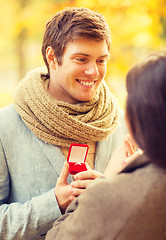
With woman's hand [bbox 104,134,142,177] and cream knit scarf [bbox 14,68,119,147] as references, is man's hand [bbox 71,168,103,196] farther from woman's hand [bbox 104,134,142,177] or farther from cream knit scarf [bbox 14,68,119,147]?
cream knit scarf [bbox 14,68,119,147]

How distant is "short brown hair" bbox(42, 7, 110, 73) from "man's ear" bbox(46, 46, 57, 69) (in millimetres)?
29

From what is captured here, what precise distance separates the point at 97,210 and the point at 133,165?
0.19 m

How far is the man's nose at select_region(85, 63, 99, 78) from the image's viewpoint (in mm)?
1646

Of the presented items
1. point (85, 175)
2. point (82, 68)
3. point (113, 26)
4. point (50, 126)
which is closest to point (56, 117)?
point (50, 126)

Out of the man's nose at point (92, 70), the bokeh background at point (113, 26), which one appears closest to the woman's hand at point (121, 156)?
the man's nose at point (92, 70)

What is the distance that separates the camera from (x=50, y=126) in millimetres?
1666

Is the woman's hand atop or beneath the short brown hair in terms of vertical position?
beneath

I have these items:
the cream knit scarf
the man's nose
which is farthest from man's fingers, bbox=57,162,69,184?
the man's nose

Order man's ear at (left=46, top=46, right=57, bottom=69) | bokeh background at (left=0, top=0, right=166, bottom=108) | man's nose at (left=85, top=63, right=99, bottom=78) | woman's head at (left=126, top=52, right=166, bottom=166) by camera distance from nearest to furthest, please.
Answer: woman's head at (left=126, top=52, right=166, bottom=166) → man's nose at (left=85, top=63, right=99, bottom=78) → man's ear at (left=46, top=46, right=57, bottom=69) → bokeh background at (left=0, top=0, right=166, bottom=108)

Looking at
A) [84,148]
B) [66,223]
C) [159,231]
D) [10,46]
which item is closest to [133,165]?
[159,231]

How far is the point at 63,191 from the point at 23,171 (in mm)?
296

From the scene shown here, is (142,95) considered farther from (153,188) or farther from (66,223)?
(66,223)

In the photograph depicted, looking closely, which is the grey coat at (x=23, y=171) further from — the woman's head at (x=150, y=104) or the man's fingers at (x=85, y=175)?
the woman's head at (x=150, y=104)

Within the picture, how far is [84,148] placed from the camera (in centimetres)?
145
